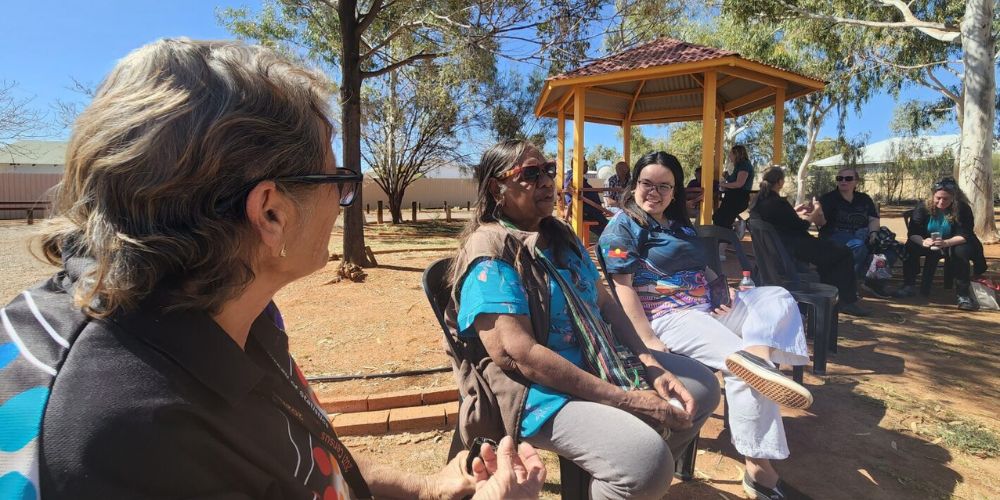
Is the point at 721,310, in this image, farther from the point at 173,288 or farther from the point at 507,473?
the point at 173,288

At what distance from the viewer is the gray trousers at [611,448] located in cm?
163

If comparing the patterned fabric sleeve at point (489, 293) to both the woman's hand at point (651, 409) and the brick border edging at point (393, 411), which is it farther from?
the brick border edging at point (393, 411)

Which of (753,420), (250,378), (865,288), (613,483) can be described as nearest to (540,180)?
(613,483)

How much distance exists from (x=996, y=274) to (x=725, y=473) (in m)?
7.57

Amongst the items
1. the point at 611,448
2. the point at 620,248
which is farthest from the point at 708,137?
the point at 611,448

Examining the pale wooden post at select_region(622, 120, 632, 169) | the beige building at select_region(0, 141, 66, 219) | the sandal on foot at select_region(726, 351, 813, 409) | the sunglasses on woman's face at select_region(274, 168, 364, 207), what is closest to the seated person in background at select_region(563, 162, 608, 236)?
the pale wooden post at select_region(622, 120, 632, 169)

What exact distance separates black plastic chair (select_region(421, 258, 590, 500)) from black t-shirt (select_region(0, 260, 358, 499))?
3.64 ft

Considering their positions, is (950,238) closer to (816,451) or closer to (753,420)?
(816,451)

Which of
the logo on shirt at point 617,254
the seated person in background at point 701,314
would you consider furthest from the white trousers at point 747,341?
the logo on shirt at point 617,254

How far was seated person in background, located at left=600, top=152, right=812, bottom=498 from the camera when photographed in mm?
2311

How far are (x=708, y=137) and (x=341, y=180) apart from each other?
24.3ft

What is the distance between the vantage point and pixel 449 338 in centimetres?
200

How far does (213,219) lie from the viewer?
86cm

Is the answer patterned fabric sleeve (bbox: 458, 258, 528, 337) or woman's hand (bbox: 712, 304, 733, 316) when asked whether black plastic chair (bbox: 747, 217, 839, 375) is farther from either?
patterned fabric sleeve (bbox: 458, 258, 528, 337)
